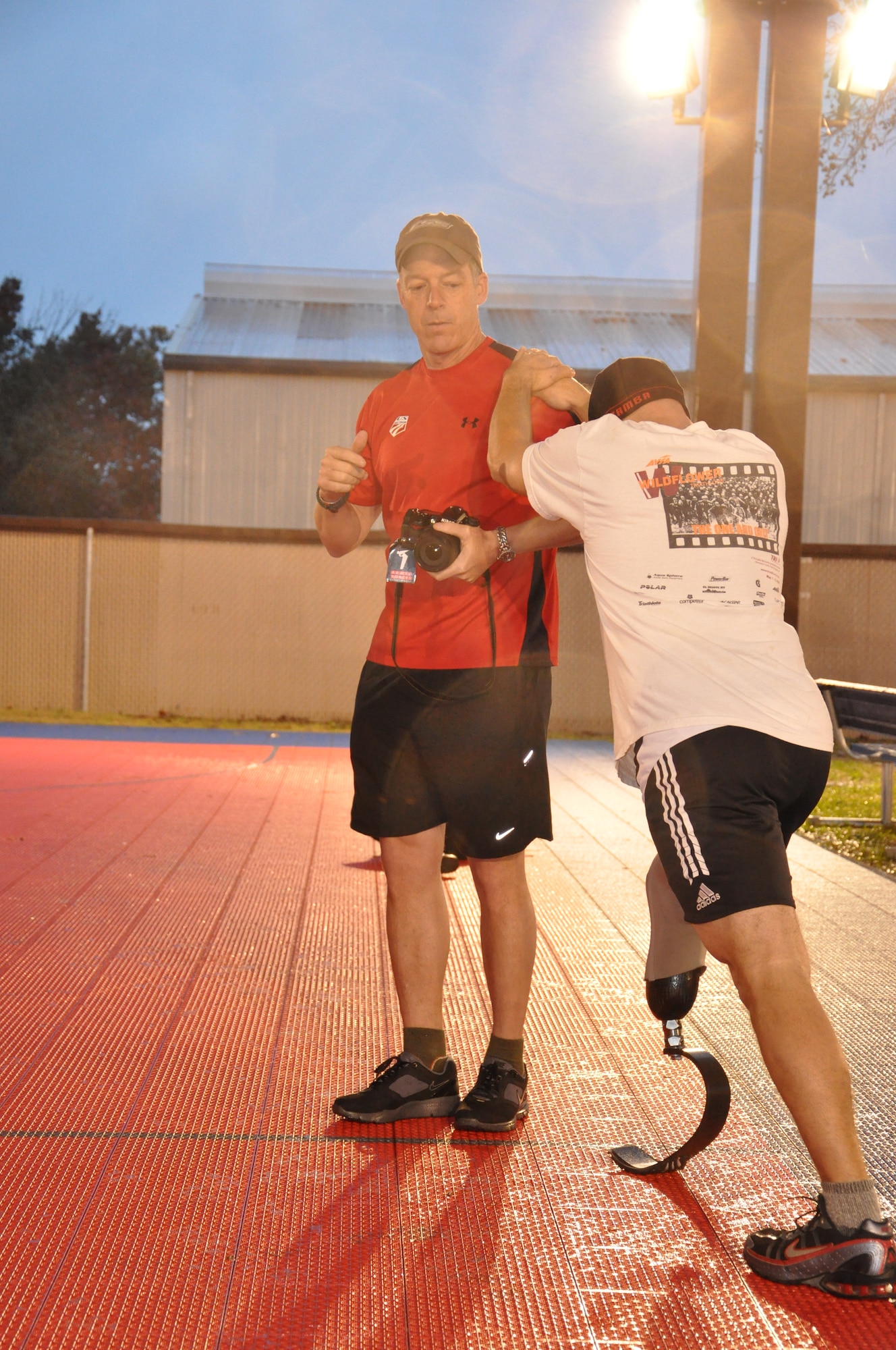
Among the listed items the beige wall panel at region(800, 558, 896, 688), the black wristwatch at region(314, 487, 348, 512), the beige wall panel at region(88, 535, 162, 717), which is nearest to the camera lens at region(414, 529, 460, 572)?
the black wristwatch at region(314, 487, 348, 512)

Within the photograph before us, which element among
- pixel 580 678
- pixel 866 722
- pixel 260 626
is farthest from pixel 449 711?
pixel 260 626

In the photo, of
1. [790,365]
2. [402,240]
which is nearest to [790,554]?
[790,365]

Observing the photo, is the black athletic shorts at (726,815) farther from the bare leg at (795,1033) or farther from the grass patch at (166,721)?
the grass patch at (166,721)

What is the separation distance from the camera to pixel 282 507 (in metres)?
17.6

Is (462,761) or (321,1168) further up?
(462,761)

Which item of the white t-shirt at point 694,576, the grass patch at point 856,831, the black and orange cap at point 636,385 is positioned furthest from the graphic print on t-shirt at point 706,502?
the grass patch at point 856,831

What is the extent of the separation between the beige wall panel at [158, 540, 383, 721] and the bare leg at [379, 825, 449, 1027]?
10586 mm

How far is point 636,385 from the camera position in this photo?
2.29 metres

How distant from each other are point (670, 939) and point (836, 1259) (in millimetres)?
599

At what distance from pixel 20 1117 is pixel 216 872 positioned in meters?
2.69

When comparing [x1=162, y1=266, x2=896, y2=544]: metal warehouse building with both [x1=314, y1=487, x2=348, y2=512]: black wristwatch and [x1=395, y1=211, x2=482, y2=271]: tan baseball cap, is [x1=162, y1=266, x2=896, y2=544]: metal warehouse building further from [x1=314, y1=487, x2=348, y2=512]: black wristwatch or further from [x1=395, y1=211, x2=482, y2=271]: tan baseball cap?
[x1=395, y1=211, x2=482, y2=271]: tan baseball cap

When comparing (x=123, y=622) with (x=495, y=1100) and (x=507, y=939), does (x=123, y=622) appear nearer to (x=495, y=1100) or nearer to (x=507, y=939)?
(x=507, y=939)

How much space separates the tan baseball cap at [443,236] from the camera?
8.95ft

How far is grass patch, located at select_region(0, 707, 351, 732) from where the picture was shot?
1271 centimetres
